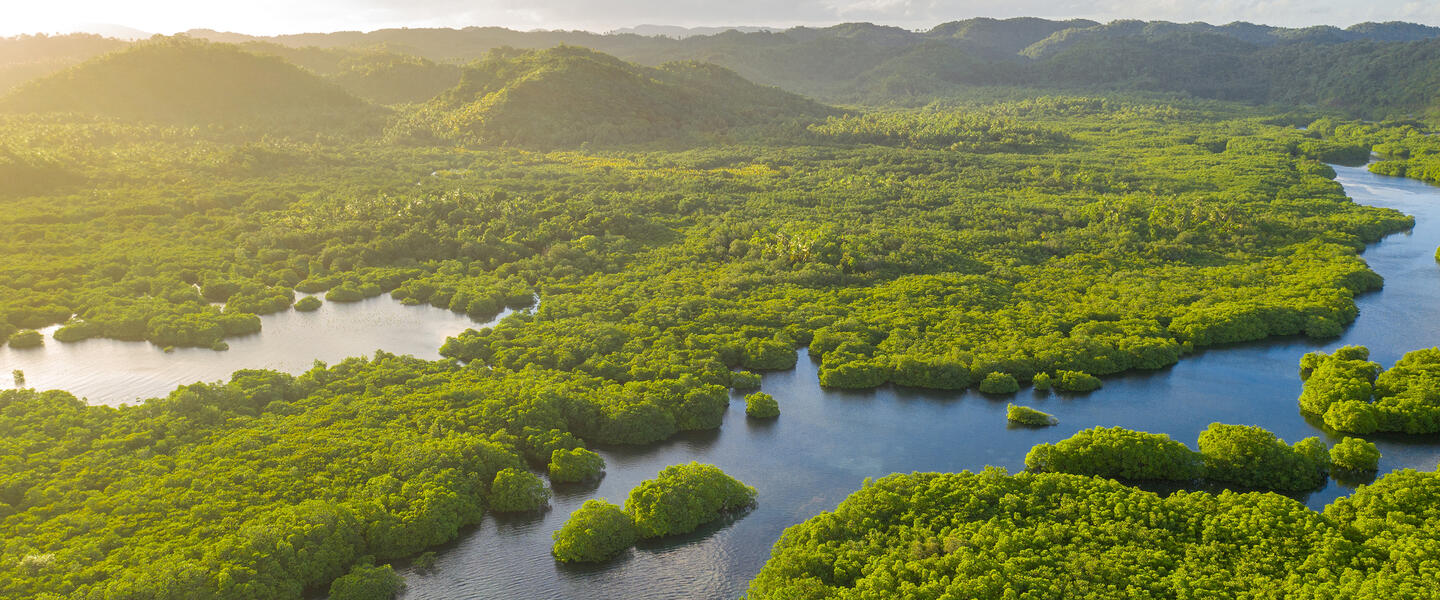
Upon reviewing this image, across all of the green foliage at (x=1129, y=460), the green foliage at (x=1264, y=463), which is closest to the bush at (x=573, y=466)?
the green foliage at (x=1129, y=460)

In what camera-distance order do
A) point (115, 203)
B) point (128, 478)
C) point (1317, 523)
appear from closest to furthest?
1. point (1317, 523)
2. point (128, 478)
3. point (115, 203)

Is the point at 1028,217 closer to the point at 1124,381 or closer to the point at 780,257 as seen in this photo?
the point at 780,257

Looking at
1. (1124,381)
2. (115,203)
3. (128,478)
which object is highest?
(115,203)

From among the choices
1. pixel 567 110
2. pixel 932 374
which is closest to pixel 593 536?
pixel 932 374

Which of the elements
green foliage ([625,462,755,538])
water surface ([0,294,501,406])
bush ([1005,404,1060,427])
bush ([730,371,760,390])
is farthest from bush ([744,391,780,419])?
water surface ([0,294,501,406])

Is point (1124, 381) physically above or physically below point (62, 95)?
below

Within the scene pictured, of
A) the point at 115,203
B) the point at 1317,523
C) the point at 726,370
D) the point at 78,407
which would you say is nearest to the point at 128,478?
the point at 78,407
